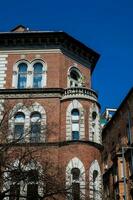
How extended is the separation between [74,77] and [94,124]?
5.61 m

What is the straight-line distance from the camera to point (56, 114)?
117 ft

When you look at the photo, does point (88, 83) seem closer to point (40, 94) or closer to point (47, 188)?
point (40, 94)

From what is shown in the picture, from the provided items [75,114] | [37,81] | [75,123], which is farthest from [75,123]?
[37,81]

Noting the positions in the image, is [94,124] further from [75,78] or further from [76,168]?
[75,78]

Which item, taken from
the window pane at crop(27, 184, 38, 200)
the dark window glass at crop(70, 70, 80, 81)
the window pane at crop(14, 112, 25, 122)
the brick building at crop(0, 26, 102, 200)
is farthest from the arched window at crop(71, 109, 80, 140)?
the window pane at crop(27, 184, 38, 200)

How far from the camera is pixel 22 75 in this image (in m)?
38.3

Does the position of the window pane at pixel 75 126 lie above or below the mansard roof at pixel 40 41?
below

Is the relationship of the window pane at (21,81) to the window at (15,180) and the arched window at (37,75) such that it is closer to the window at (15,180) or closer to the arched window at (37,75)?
the arched window at (37,75)

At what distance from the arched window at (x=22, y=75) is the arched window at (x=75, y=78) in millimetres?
4334

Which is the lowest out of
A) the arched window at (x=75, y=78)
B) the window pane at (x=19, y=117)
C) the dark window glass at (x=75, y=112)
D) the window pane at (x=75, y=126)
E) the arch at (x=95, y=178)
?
the arch at (x=95, y=178)

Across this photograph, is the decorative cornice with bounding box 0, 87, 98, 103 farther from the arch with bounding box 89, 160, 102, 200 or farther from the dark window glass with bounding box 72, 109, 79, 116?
the arch with bounding box 89, 160, 102, 200

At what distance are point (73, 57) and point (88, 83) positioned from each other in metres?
2.97

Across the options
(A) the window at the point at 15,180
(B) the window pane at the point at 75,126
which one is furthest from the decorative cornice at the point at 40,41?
(A) the window at the point at 15,180

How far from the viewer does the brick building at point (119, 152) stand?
46156 millimetres
